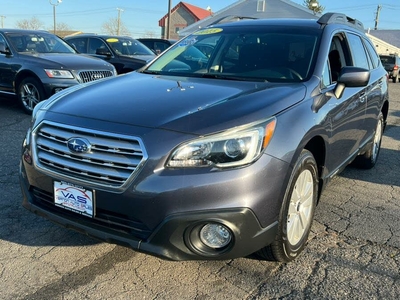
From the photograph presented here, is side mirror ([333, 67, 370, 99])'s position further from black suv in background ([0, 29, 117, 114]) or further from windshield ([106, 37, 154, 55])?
windshield ([106, 37, 154, 55])

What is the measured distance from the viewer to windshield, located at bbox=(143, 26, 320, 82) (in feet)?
11.3

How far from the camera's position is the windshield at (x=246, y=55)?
3.45 m

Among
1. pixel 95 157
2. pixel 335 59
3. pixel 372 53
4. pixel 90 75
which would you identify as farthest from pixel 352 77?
pixel 90 75

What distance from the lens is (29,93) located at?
25.7 feet

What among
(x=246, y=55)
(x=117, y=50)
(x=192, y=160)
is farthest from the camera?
(x=117, y=50)

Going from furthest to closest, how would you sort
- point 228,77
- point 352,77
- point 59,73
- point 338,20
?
point 59,73
point 338,20
point 228,77
point 352,77

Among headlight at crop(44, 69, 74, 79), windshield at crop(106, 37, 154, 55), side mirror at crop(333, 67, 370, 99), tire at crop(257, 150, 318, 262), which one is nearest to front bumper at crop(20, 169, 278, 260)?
tire at crop(257, 150, 318, 262)

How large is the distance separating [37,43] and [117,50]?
247 centimetres

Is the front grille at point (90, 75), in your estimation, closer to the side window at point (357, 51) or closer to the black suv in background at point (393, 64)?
the side window at point (357, 51)

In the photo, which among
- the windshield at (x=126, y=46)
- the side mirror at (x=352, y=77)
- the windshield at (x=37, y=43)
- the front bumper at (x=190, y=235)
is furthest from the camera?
the windshield at (x=126, y=46)

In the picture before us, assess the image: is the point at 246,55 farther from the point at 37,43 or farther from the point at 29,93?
the point at 37,43

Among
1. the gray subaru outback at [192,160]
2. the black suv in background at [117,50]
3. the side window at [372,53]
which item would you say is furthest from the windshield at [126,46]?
the gray subaru outback at [192,160]

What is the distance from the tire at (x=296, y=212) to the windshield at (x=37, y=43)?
7.18 meters

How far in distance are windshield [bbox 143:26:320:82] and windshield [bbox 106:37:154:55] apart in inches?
269
